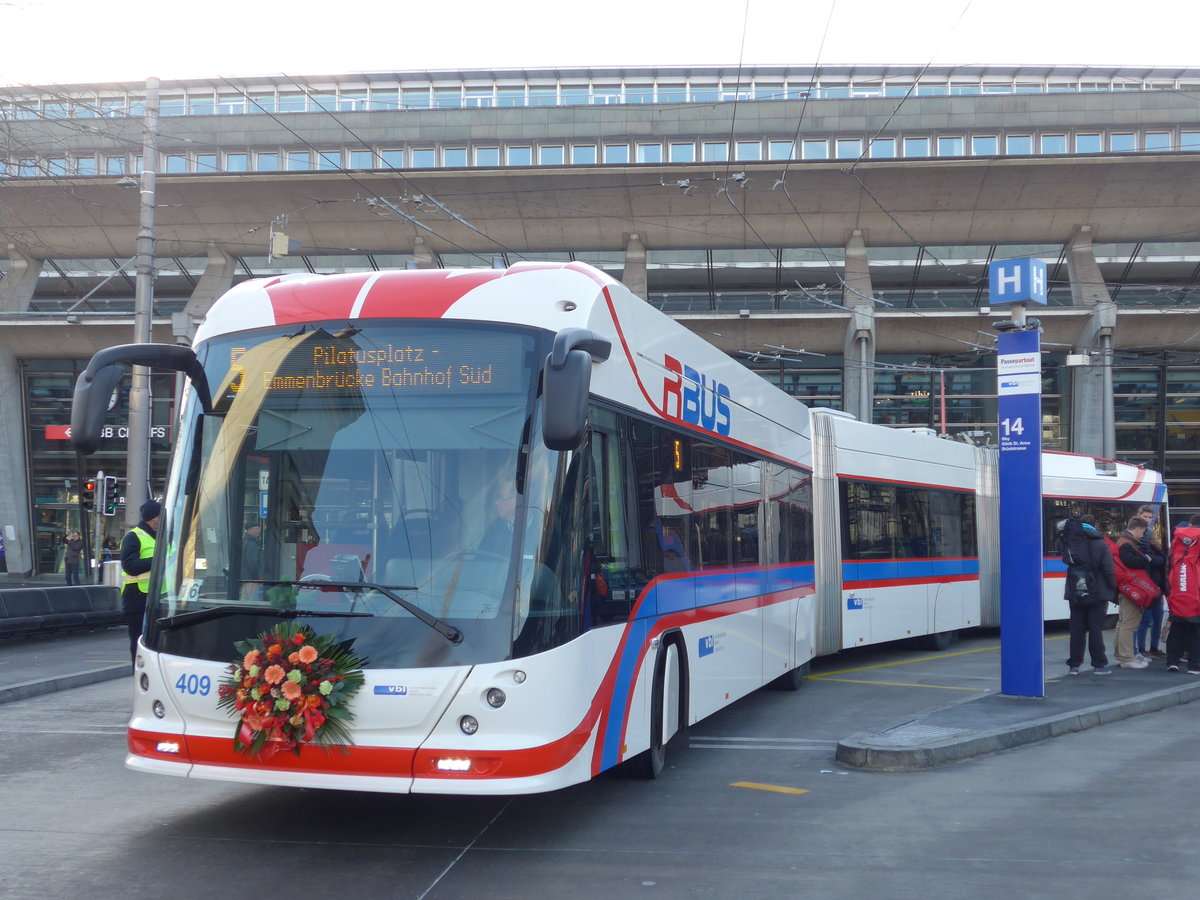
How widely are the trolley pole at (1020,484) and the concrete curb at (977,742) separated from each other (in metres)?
0.70

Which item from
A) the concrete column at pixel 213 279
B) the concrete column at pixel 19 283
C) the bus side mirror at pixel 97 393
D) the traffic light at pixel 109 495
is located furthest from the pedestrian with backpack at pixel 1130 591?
the concrete column at pixel 19 283

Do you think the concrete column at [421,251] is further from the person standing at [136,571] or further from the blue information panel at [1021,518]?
the blue information panel at [1021,518]

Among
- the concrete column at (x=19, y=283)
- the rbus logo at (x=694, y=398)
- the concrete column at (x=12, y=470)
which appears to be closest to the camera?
the rbus logo at (x=694, y=398)

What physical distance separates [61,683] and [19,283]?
78.2 feet

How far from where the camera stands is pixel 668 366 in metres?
8.21

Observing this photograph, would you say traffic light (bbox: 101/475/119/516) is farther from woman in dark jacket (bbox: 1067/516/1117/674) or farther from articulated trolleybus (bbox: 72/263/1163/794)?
articulated trolleybus (bbox: 72/263/1163/794)

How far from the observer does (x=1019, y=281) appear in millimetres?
11164

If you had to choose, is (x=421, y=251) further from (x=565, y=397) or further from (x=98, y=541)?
(x=565, y=397)

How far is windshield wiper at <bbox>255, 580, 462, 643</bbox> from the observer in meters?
5.92

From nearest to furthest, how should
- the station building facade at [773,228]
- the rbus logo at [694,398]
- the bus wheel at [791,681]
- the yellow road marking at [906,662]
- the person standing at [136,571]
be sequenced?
the rbus logo at [694,398]
the person standing at [136,571]
the bus wheel at [791,681]
the yellow road marking at [906,662]
the station building facade at [773,228]

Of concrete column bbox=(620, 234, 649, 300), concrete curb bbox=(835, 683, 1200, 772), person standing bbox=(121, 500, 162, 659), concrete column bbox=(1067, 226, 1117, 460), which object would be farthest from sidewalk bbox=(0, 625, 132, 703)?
concrete column bbox=(1067, 226, 1117, 460)

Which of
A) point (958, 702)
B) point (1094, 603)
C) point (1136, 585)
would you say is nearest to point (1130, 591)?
point (1136, 585)

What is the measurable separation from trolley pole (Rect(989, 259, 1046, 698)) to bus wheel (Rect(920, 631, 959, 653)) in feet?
22.5

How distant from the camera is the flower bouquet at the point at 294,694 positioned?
586cm
